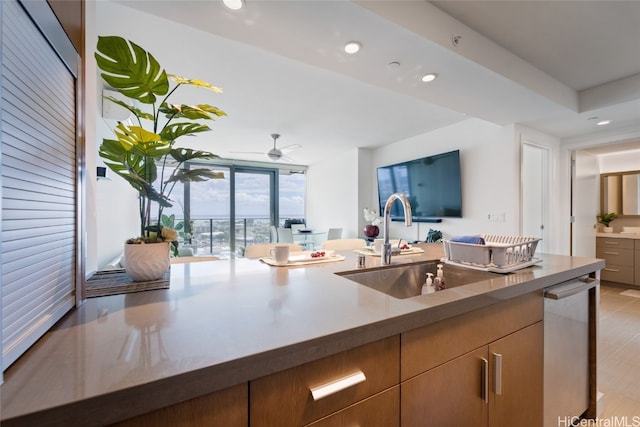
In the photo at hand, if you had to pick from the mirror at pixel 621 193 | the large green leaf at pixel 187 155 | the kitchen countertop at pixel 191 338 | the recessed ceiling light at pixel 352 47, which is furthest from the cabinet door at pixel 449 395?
the mirror at pixel 621 193

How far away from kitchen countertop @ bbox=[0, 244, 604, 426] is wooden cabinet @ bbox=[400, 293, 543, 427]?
0.22 ft

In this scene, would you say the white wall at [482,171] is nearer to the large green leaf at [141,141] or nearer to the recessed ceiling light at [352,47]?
the recessed ceiling light at [352,47]

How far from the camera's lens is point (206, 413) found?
48cm

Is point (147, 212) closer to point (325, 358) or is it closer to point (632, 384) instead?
point (325, 358)

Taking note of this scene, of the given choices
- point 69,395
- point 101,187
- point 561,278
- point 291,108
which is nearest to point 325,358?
point 69,395

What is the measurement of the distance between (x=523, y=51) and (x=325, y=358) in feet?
9.09

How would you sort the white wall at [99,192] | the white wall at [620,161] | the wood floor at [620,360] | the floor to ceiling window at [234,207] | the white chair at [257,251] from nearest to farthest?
1. the white wall at [99,192]
2. the wood floor at [620,360]
3. the white chair at [257,251]
4. the white wall at [620,161]
5. the floor to ceiling window at [234,207]

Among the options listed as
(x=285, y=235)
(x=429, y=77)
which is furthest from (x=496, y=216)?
(x=285, y=235)

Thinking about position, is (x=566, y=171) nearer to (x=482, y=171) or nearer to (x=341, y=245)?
(x=482, y=171)

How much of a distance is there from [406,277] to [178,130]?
126cm

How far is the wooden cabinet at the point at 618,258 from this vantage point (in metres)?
3.97

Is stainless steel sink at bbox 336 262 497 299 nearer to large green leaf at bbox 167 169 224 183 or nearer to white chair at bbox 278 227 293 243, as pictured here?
large green leaf at bbox 167 169 224 183

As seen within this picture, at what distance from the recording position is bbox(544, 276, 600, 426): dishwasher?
1.17 m

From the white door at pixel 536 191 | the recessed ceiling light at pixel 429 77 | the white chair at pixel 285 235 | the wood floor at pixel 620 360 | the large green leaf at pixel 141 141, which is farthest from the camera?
the white chair at pixel 285 235
